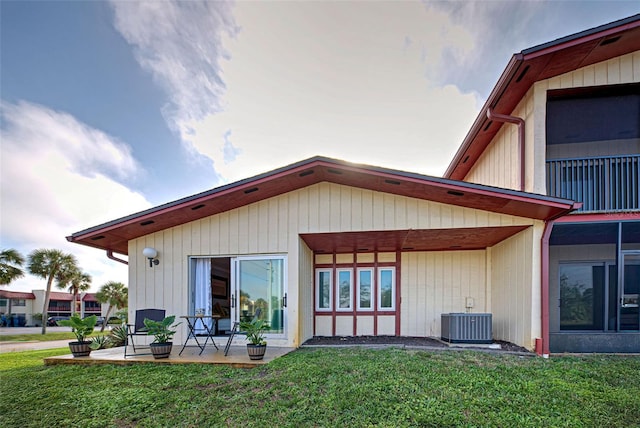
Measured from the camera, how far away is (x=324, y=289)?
7.98m

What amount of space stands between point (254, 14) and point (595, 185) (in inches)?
314

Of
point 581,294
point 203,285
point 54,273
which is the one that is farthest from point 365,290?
point 54,273

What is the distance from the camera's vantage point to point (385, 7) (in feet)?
27.2

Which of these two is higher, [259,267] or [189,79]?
[189,79]

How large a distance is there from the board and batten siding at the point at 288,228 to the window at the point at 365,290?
1.32 metres

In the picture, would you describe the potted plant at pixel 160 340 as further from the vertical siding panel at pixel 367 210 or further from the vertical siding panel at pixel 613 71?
the vertical siding panel at pixel 613 71

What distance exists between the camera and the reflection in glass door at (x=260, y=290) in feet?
21.2

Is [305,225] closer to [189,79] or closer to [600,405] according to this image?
[600,405]

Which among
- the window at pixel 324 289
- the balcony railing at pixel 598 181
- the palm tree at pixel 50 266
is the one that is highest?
the balcony railing at pixel 598 181

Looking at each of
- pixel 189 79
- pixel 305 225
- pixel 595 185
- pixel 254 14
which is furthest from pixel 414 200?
pixel 189 79

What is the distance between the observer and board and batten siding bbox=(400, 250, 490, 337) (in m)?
7.55

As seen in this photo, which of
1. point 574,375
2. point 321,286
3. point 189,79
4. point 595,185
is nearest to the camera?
point 574,375

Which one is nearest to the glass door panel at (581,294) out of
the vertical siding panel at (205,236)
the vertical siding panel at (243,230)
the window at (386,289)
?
the window at (386,289)

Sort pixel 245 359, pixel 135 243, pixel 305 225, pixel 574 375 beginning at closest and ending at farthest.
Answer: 1. pixel 574 375
2. pixel 245 359
3. pixel 305 225
4. pixel 135 243
